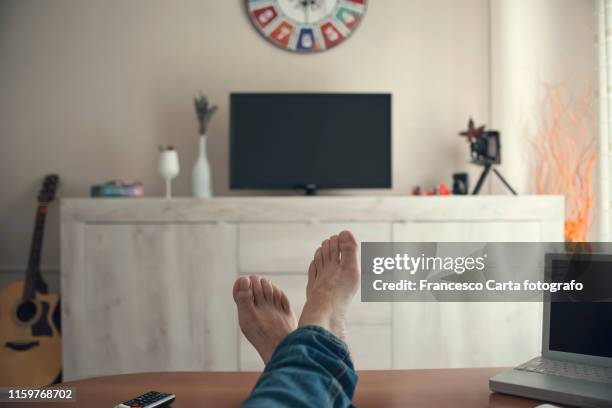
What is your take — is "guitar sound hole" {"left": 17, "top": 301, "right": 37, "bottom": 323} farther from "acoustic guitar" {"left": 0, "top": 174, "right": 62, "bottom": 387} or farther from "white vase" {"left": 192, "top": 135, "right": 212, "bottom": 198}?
"white vase" {"left": 192, "top": 135, "right": 212, "bottom": 198}

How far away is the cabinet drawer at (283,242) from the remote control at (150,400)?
1.45 m

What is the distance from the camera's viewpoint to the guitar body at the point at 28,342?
2248mm

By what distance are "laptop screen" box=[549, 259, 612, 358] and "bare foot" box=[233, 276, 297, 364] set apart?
1.89ft

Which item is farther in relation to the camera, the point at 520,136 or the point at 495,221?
the point at 520,136

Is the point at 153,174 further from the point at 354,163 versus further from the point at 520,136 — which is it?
the point at 520,136

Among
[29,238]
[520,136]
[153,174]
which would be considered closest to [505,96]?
[520,136]

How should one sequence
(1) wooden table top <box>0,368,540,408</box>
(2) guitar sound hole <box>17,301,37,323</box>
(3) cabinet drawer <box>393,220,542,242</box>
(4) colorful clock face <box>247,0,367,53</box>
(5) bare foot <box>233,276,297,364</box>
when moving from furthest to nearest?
(4) colorful clock face <box>247,0,367,53</box> < (2) guitar sound hole <box>17,301,37,323</box> < (3) cabinet drawer <box>393,220,542,242</box> < (5) bare foot <box>233,276,297,364</box> < (1) wooden table top <box>0,368,540,408</box>

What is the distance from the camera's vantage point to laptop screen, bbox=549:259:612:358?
77 cm

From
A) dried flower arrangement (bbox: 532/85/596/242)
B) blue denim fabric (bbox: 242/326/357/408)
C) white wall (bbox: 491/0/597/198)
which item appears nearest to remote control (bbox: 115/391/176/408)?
blue denim fabric (bbox: 242/326/357/408)

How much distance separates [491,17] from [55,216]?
2.58 meters

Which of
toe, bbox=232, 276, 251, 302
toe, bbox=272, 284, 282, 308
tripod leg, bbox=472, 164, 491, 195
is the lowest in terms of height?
toe, bbox=272, 284, 282, 308

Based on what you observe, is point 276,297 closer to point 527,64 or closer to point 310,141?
point 310,141

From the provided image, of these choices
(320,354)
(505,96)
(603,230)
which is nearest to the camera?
(320,354)

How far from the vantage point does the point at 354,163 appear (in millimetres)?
2494
